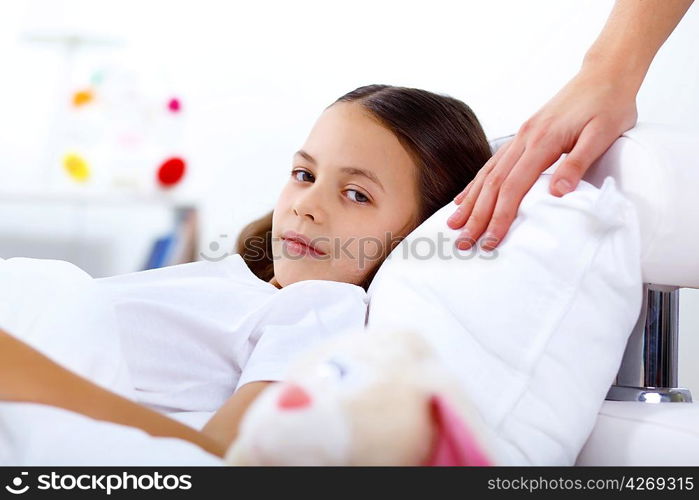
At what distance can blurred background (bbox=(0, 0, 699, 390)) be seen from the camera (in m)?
2.48

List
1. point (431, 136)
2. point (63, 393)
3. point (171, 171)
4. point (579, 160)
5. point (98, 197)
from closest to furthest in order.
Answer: point (63, 393), point (579, 160), point (431, 136), point (98, 197), point (171, 171)

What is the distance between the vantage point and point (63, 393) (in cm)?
65

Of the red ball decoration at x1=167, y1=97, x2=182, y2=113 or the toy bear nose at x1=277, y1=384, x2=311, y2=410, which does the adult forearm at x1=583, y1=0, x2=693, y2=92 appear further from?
the red ball decoration at x1=167, y1=97, x2=182, y2=113

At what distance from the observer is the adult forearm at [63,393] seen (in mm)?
641

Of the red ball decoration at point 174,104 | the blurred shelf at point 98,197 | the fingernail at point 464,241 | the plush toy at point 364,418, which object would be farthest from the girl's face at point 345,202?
the red ball decoration at point 174,104

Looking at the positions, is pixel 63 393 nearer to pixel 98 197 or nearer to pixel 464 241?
pixel 464 241

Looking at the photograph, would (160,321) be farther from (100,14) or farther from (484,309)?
(100,14)

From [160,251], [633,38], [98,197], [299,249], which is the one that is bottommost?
[160,251]

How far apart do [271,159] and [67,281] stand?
1.82 m

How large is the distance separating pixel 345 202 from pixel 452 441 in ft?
2.29

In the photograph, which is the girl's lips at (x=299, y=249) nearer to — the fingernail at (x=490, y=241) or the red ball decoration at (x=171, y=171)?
the fingernail at (x=490, y=241)

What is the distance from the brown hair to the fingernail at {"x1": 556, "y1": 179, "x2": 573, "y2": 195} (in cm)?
37

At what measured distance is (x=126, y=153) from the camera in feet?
8.91

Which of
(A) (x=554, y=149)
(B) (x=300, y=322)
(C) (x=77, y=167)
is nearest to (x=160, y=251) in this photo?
(C) (x=77, y=167)
